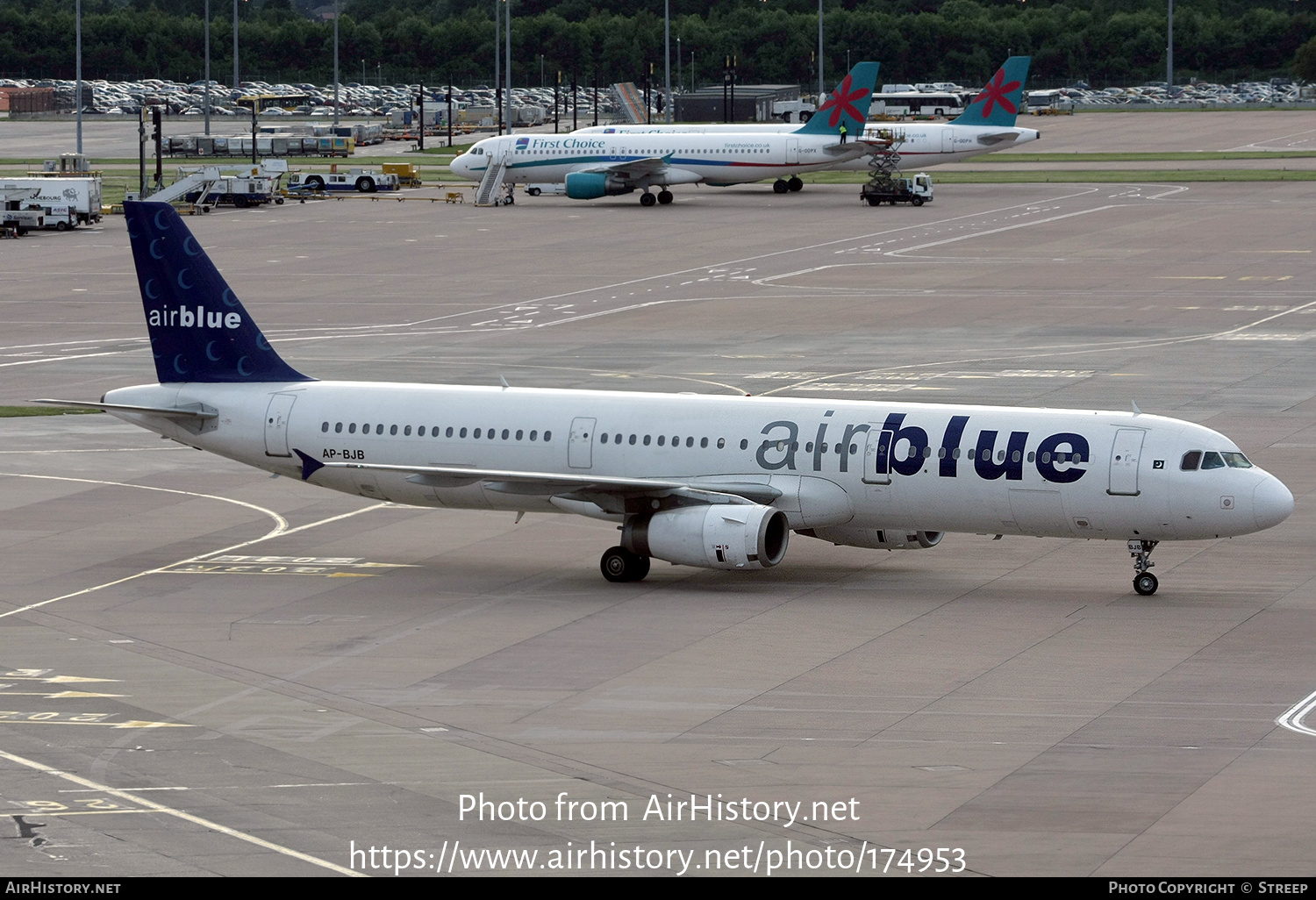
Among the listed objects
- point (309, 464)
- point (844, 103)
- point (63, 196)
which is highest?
point (844, 103)

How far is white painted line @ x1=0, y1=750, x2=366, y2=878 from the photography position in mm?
25534

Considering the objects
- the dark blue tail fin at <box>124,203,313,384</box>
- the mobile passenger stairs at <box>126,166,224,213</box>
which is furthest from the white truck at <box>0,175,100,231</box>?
the dark blue tail fin at <box>124,203,313,384</box>

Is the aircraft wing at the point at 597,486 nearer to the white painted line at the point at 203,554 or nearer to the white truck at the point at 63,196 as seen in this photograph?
the white painted line at the point at 203,554

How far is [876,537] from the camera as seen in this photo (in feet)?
145

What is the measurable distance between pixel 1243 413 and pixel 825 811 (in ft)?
134

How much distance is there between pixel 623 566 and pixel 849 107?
102 meters

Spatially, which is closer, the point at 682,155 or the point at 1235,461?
the point at 1235,461

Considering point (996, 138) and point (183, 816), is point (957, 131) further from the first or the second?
point (183, 816)

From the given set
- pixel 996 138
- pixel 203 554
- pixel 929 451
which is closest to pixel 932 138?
pixel 996 138

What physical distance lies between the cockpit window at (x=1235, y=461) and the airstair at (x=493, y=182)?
108630 millimetres

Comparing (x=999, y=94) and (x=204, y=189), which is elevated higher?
(x=999, y=94)

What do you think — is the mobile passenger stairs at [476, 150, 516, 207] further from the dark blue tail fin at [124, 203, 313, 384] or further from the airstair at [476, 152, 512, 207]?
the dark blue tail fin at [124, 203, 313, 384]

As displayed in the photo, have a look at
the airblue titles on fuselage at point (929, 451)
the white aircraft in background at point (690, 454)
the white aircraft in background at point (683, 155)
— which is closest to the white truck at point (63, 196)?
the white aircraft in background at point (683, 155)

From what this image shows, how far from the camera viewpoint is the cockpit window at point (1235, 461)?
41.1 meters
